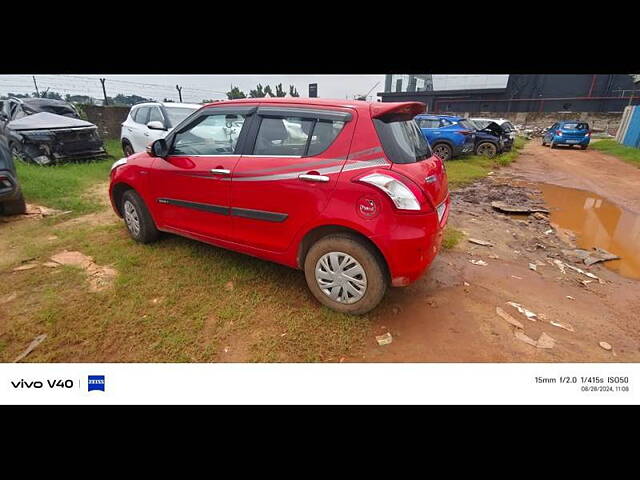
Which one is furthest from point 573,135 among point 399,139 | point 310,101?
point 310,101

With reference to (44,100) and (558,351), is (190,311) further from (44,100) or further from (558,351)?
(44,100)

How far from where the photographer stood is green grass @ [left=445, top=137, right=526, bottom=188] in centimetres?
810

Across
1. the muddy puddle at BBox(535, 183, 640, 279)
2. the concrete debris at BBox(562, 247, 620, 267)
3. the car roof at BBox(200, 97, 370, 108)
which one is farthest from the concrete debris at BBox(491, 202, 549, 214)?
the car roof at BBox(200, 97, 370, 108)

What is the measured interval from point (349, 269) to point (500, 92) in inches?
A: 1040

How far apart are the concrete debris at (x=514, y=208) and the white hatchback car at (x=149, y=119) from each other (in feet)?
20.2

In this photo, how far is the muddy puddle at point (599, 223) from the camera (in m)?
4.07

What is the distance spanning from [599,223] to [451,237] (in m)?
3.12

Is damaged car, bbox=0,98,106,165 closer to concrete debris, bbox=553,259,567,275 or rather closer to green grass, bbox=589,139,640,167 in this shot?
concrete debris, bbox=553,259,567,275

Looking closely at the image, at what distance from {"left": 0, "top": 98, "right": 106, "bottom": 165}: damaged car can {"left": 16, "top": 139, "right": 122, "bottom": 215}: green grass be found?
8.8 inches

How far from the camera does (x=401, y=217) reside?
2.21 metres

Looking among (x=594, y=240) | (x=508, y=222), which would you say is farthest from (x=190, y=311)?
(x=594, y=240)

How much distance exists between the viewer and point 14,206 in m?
4.54

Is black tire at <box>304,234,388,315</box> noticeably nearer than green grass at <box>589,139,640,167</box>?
Yes

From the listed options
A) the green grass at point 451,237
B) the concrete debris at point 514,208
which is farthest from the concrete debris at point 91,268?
the concrete debris at point 514,208
